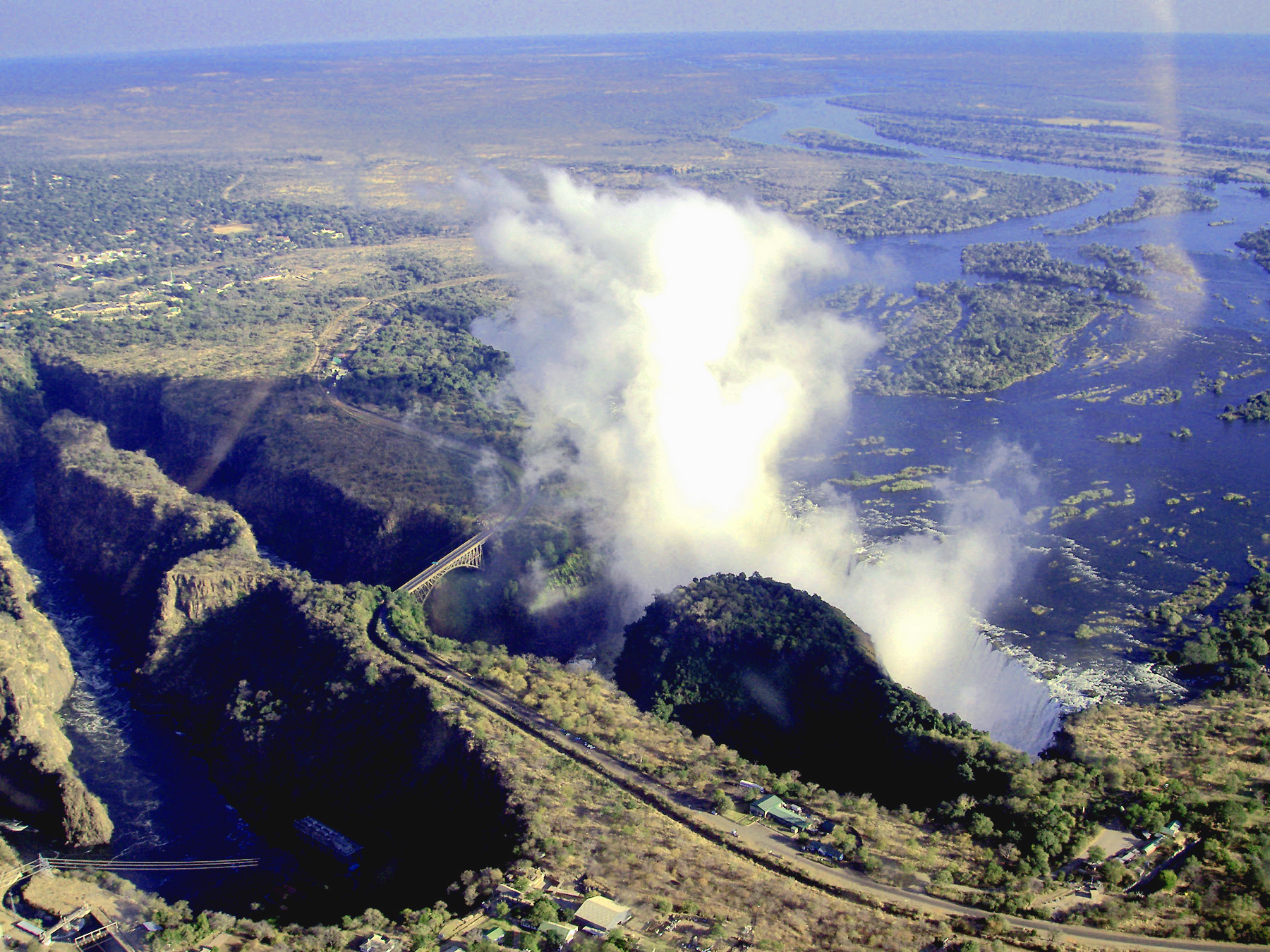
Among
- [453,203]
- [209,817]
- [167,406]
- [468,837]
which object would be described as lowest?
[209,817]

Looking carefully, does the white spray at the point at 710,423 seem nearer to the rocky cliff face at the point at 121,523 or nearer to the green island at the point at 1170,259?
the rocky cliff face at the point at 121,523

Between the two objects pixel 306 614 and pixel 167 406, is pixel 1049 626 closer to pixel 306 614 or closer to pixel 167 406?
pixel 306 614

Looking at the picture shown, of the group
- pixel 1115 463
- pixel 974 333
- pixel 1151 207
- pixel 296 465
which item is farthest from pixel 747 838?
pixel 1151 207

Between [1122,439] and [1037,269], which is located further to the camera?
[1037,269]

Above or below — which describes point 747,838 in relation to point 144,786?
above

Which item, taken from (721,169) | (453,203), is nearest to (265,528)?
(453,203)

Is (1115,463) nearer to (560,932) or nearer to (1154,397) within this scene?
(1154,397)

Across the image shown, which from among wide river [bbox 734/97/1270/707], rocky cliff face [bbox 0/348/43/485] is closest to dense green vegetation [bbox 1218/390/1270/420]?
wide river [bbox 734/97/1270/707]
